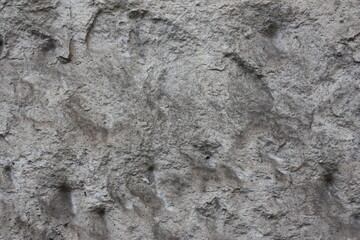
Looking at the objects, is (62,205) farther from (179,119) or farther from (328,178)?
(328,178)

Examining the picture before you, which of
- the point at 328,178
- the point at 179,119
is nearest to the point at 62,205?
the point at 179,119

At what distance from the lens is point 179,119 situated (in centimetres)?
90

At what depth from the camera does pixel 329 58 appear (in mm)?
880

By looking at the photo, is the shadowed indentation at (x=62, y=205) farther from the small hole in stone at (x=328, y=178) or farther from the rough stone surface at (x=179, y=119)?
the small hole in stone at (x=328, y=178)

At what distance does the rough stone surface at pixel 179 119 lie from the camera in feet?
2.86

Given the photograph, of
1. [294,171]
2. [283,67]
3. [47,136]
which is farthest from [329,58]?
[47,136]

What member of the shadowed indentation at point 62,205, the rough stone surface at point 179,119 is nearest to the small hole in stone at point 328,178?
the rough stone surface at point 179,119

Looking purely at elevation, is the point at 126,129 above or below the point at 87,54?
below

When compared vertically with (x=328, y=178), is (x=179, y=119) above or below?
above

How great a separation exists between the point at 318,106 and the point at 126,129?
347 mm

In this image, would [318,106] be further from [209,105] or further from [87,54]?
[87,54]

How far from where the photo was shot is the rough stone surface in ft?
2.86

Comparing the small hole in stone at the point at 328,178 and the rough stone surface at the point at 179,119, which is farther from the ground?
the rough stone surface at the point at 179,119

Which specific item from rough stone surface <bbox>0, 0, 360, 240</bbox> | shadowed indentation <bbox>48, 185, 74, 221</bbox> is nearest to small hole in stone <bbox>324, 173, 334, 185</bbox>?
rough stone surface <bbox>0, 0, 360, 240</bbox>
